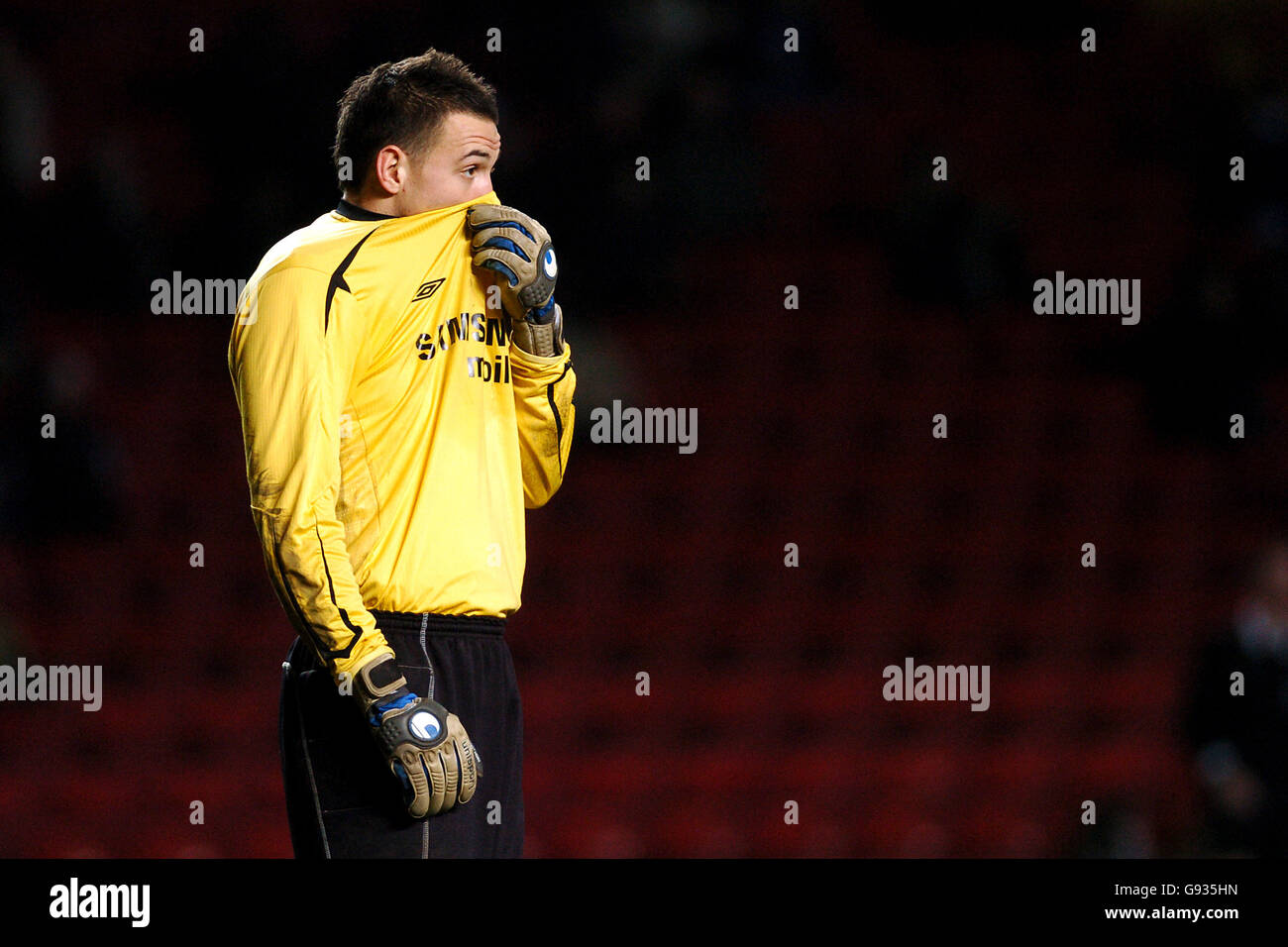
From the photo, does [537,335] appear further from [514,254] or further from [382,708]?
[382,708]

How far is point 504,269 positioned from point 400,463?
31 centimetres

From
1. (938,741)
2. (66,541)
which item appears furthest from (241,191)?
(938,741)

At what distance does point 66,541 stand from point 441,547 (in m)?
4.58

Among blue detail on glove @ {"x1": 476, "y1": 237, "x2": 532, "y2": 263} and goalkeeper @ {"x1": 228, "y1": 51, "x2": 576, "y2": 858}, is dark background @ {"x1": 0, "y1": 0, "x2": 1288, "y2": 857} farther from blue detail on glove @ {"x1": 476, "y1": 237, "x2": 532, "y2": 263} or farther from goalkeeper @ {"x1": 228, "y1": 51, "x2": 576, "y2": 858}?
blue detail on glove @ {"x1": 476, "y1": 237, "x2": 532, "y2": 263}

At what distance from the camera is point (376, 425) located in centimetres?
215

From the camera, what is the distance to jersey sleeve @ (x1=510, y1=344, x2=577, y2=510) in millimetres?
2348

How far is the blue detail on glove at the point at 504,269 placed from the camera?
2.20m

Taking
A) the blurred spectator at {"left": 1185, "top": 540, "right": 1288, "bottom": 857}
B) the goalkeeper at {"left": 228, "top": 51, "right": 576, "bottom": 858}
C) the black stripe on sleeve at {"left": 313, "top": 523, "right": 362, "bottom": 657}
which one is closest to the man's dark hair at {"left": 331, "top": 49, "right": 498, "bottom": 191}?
the goalkeeper at {"left": 228, "top": 51, "right": 576, "bottom": 858}

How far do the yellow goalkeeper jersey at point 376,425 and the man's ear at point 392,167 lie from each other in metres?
0.05

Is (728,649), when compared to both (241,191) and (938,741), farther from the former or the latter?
(241,191)

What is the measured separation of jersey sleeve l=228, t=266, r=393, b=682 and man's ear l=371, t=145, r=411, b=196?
22 cm

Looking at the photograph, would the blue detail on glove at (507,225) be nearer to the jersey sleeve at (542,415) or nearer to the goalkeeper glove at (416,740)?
the jersey sleeve at (542,415)

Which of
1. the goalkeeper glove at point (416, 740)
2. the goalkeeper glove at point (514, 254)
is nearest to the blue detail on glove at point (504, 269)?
the goalkeeper glove at point (514, 254)

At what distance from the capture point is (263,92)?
276 inches
